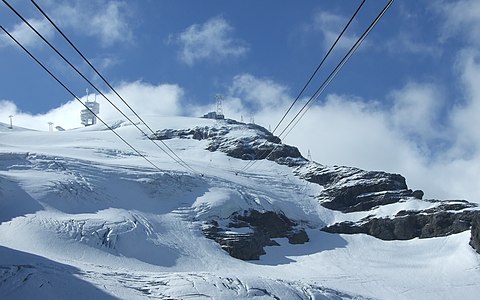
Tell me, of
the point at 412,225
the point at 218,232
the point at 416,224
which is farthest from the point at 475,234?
the point at 218,232

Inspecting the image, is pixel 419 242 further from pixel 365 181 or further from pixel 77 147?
pixel 77 147

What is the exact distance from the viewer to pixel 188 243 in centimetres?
5391

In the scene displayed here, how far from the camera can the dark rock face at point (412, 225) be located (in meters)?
66.2

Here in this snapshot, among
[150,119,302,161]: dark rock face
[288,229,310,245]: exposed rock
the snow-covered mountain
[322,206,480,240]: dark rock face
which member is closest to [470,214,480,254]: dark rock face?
the snow-covered mountain

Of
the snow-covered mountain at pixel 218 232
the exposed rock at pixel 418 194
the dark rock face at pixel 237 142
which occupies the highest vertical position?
the dark rock face at pixel 237 142

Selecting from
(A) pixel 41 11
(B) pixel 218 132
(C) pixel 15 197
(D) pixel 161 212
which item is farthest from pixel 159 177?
(A) pixel 41 11

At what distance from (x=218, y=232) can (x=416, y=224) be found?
2687 centimetres

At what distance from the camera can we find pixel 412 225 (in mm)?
68812

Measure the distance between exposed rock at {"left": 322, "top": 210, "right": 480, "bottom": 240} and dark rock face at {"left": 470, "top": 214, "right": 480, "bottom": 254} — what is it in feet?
11.3

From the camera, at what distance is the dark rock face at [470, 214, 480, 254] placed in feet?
195

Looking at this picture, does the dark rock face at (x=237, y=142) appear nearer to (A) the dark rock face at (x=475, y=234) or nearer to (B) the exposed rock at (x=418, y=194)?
(B) the exposed rock at (x=418, y=194)

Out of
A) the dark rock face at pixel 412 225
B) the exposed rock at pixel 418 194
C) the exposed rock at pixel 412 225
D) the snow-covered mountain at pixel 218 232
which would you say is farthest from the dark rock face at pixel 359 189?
the exposed rock at pixel 412 225

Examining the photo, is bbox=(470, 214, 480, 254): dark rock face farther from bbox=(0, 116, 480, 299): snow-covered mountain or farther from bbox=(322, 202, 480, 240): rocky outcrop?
bbox=(322, 202, 480, 240): rocky outcrop

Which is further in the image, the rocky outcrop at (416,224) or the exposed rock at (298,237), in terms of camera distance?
the rocky outcrop at (416,224)
